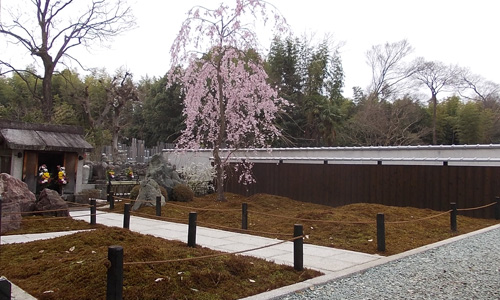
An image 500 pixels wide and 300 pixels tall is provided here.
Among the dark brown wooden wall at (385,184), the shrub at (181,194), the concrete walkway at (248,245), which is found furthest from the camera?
the shrub at (181,194)

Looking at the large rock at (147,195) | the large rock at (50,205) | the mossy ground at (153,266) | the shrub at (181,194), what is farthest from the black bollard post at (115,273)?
the shrub at (181,194)

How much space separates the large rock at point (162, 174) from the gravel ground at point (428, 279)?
10.3 meters

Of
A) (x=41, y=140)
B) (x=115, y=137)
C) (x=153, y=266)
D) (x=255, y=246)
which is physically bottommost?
(x=255, y=246)

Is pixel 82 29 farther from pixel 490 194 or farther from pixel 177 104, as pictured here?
pixel 490 194

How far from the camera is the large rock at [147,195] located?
13.2 meters

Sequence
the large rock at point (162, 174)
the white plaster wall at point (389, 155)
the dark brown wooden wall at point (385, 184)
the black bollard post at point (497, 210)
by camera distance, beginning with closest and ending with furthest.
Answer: the black bollard post at point (497, 210)
the dark brown wooden wall at point (385, 184)
the white plaster wall at point (389, 155)
the large rock at point (162, 174)

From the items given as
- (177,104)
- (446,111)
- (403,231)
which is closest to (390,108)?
(446,111)

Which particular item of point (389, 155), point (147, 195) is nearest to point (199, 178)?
point (147, 195)

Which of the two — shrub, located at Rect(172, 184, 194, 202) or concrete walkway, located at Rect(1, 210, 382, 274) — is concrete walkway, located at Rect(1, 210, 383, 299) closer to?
concrete walkway, located at Rect(1, 210, 382, 274)

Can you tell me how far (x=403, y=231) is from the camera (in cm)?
923

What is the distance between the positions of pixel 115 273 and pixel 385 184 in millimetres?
11658

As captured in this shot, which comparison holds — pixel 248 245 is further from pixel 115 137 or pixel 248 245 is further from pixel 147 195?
pixel 115 137

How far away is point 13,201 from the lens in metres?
9.69

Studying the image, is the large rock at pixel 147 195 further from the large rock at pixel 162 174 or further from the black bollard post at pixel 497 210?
the black bollard post at pixel 497 210
